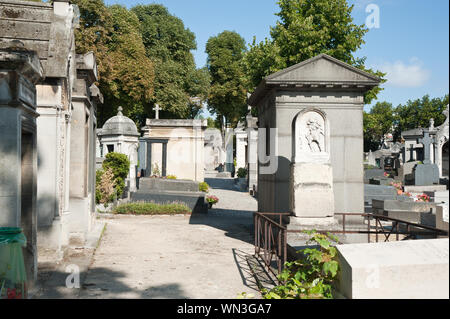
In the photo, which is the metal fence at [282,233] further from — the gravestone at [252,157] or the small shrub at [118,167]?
the gravestone at [252,157]

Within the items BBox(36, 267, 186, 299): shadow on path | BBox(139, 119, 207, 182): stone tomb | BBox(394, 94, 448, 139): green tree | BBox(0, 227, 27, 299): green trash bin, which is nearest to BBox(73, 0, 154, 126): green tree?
BBox(139, 119, 207, 182): stone tomb

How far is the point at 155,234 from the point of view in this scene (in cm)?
1041

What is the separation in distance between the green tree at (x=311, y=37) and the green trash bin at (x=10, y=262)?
16.5m

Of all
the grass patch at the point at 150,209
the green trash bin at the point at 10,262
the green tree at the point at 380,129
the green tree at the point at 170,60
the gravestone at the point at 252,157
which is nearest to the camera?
the green trash bin at the point at 10,262

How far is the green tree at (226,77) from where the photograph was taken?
150 ft

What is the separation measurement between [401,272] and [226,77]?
146 feet

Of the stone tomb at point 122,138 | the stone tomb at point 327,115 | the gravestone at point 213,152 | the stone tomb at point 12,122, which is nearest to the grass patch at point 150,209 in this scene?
the stone tomb at point 327,115

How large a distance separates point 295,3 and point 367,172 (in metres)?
10.6

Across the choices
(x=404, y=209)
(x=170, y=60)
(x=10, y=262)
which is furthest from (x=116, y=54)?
(x=10, y=262)

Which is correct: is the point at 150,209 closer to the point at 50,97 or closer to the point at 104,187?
the point at 104,187

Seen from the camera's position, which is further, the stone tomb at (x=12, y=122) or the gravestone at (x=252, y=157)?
the gravestone at (x=252, y=157)

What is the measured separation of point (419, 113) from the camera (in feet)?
197

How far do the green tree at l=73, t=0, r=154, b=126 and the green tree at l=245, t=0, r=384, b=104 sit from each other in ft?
37.0
